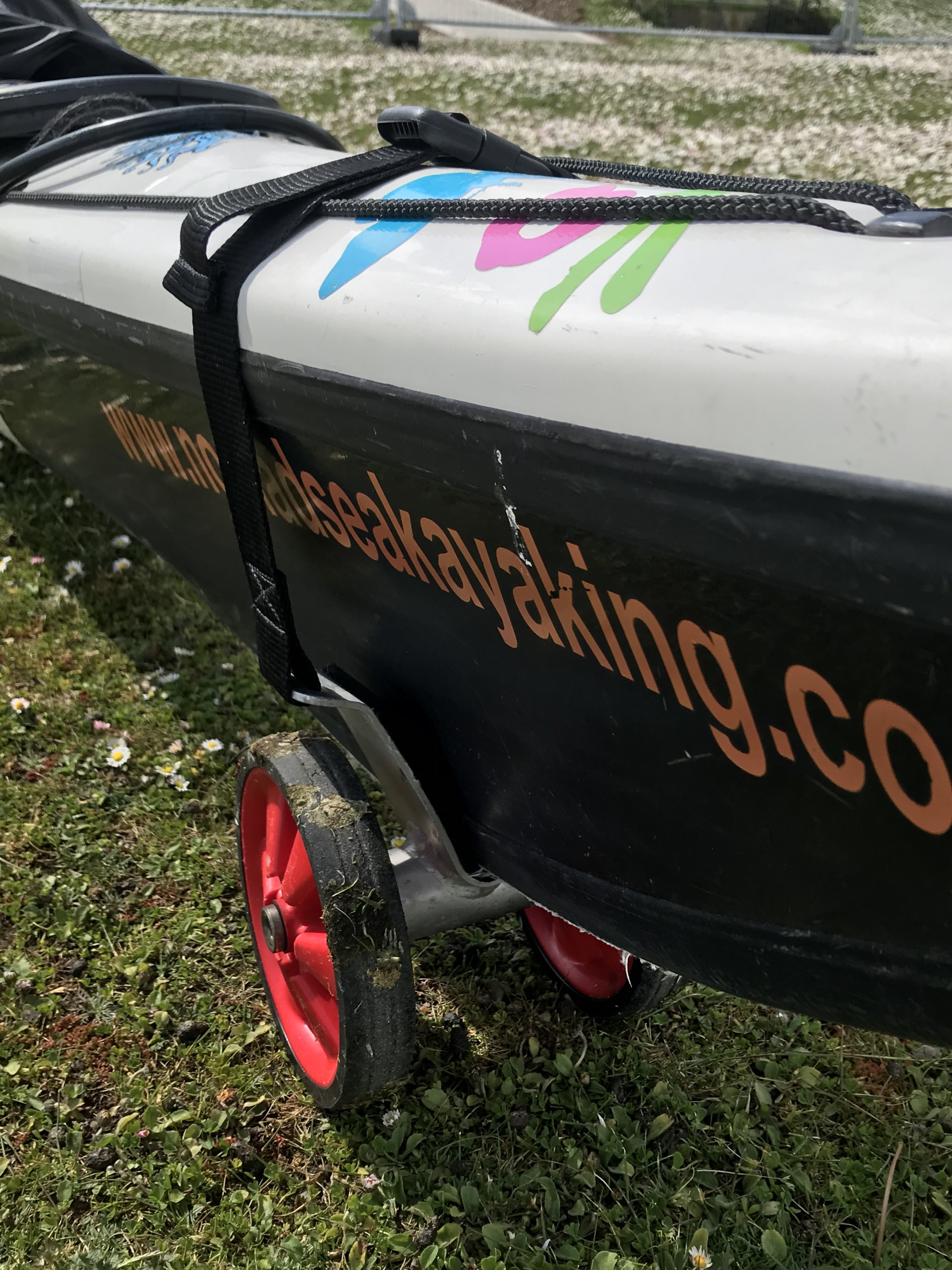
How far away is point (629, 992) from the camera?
2041mm

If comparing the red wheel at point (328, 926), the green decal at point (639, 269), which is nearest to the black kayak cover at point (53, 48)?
the red wheel at point (328, 926)

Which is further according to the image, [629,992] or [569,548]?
[629,992]

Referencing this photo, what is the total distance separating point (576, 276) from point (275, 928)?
1298 millimetres

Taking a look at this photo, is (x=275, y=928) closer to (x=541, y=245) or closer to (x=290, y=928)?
(x=290, y=928)

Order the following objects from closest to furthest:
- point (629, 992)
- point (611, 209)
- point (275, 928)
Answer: point (611, 209) → point (275, 928) → point (629, 992)

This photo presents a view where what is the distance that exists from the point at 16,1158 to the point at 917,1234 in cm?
164

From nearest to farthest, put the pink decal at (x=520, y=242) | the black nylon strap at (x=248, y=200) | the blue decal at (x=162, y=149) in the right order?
the pink decal at (x=520, y=242) → the black nylon strap at (x=248, y=200) → the blue decal at (x=162, y=149)

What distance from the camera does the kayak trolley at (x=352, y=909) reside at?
1685 mm

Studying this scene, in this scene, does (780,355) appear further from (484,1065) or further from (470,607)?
(484,1065)

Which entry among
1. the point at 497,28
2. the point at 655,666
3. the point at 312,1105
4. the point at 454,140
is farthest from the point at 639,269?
the point at 497,28

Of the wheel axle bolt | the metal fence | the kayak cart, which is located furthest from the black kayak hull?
the metal fence

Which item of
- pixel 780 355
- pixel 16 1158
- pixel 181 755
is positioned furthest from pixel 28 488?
pixel 780 355

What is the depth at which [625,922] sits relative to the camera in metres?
1.58

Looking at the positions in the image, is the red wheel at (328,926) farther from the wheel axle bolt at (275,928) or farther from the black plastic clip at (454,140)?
the black plastic clip at (454,140)
